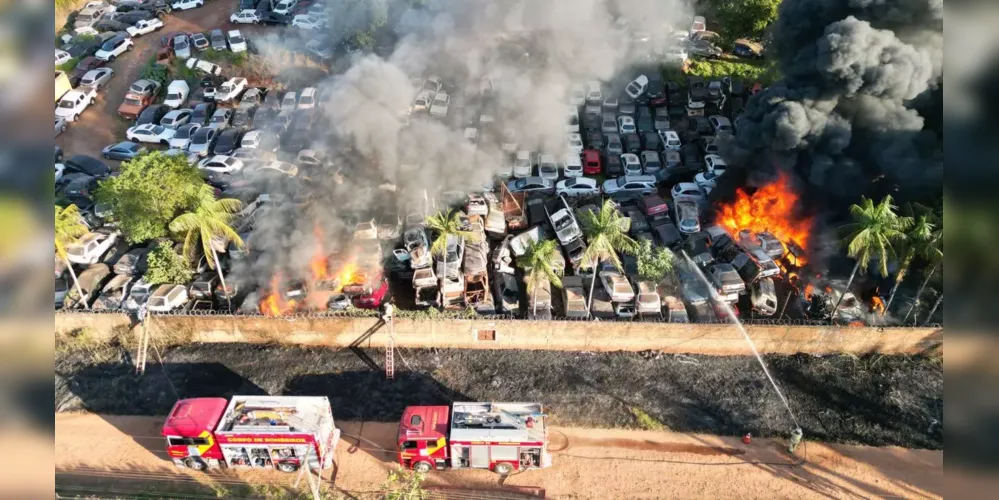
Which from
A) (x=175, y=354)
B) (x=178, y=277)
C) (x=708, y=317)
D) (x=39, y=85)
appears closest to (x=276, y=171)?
(x=178, y=277)

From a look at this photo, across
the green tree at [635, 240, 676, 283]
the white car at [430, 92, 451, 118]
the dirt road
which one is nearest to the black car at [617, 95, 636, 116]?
the white car at [430, 92, 451, 118]

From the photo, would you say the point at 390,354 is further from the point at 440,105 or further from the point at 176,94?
the point at 176,94

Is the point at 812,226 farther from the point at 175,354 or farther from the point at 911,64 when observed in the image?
the point at 175,354

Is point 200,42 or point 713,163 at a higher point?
point 713,163

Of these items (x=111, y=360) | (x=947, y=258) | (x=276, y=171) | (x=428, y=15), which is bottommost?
(x=111, y=360)

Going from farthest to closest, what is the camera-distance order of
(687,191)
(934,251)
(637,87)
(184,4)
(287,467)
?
(184,4) < (637,87) < (687,191) < (934,251) < (287,467)

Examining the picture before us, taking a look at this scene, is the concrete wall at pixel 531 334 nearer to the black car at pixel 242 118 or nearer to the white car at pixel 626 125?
the black car at pixel 242 118

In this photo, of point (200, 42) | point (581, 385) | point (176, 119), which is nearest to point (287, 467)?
point (581, 385)
